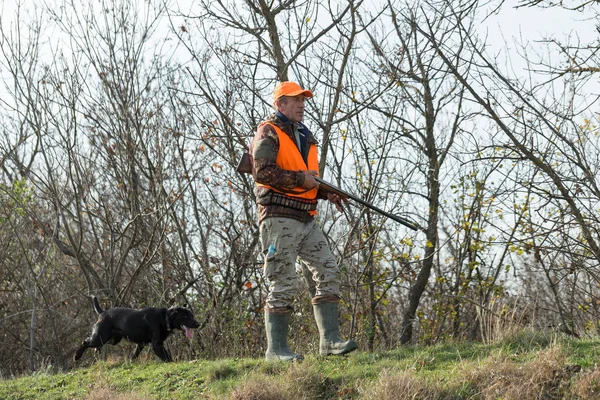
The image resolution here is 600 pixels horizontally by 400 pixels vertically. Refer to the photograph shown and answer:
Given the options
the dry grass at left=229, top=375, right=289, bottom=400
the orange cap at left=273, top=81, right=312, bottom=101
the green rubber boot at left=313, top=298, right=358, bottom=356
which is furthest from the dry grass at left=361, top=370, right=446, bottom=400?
the orange cap at left=273, top=81, right=312, bottom=101

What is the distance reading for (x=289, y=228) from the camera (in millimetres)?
5395

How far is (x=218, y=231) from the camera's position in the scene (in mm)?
10680

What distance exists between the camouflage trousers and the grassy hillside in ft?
1.80

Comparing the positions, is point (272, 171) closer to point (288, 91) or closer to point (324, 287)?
point (288, 91)

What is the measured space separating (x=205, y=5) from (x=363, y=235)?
12.4 ft

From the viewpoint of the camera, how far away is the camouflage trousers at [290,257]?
540cm

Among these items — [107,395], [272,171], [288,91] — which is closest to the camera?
[272,171]

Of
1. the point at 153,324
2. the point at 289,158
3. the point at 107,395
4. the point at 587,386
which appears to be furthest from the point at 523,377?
the point at 153,324

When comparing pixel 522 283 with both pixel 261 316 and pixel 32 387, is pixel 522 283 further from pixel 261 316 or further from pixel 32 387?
pixel 32 387

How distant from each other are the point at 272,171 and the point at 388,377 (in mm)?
1707

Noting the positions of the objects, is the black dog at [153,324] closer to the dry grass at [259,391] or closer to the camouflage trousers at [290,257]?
the camouflage trousers at [290,257]

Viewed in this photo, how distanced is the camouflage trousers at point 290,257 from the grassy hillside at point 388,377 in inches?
21.6

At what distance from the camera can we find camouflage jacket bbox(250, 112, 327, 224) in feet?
17.1

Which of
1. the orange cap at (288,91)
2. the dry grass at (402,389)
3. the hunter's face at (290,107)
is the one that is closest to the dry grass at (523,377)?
the dry grass at (402,389)
